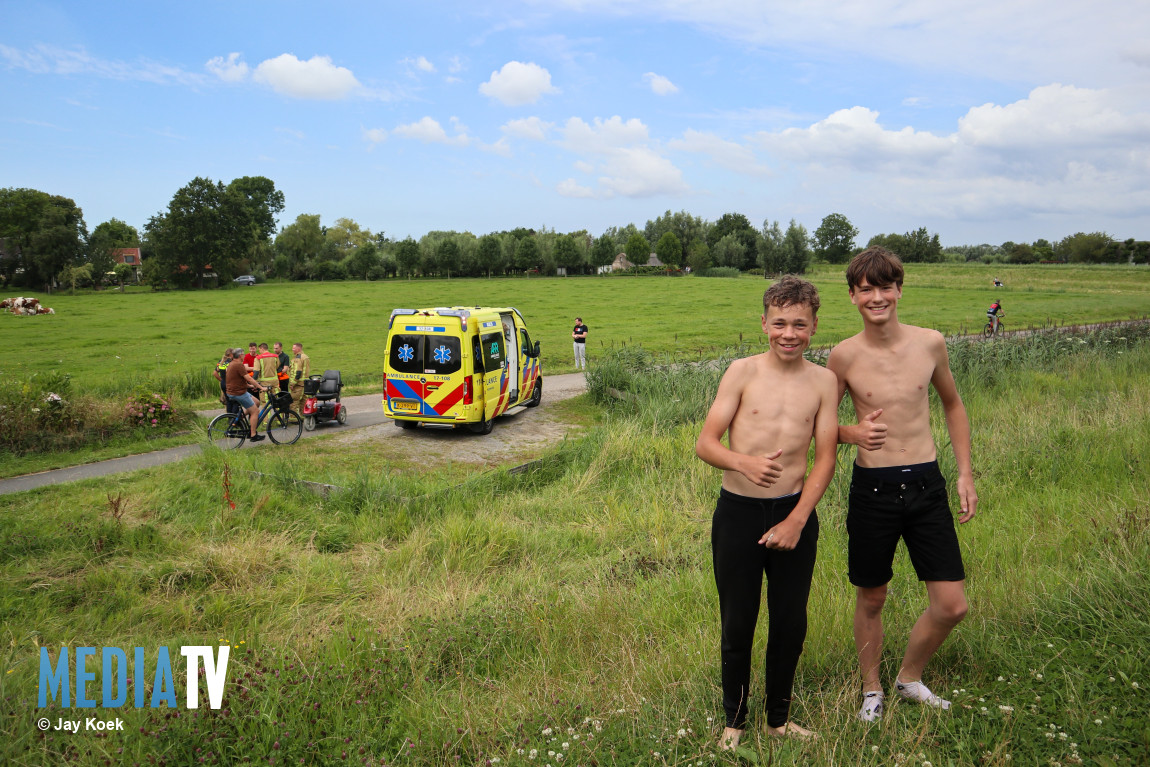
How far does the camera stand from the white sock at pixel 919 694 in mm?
3168

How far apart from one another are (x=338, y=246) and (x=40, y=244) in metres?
52.4

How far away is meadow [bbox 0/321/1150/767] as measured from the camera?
314 centimetres

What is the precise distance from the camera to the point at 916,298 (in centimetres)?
5306

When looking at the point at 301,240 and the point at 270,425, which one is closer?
the point at 270,425

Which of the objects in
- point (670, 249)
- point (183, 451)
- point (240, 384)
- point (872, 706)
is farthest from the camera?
point (670, 249)

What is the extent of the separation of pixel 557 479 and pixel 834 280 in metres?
72.6

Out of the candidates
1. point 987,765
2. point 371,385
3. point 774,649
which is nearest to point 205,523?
point 774,649

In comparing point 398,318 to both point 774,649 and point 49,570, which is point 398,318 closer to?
point 49,570

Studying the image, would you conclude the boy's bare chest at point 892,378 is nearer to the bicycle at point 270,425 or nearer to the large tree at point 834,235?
the bicycle at point 270,425

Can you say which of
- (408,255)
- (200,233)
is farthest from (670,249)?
(200,233)

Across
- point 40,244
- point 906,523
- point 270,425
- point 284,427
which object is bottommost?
point 284,427

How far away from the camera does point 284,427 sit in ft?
45.0

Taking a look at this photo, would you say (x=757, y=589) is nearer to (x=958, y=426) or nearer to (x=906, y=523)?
(x=906, y=523)

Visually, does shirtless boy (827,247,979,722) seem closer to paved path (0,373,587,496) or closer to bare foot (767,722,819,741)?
bare foot (767,722,819,741)
